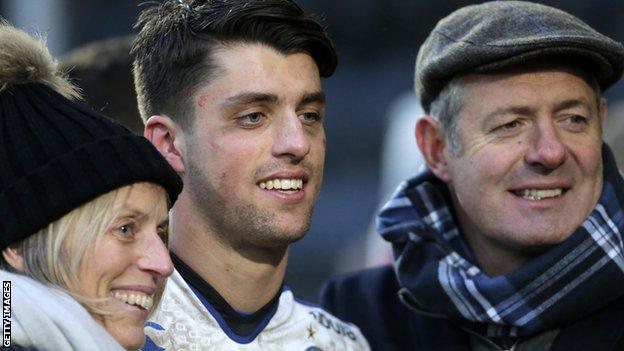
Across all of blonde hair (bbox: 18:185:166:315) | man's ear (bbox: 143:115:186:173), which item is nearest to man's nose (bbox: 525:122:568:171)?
man's ear (bbox: 143:115:186:173)

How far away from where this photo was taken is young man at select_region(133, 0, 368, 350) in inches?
152

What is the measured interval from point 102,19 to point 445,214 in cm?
750

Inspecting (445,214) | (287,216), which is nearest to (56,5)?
(445,214)

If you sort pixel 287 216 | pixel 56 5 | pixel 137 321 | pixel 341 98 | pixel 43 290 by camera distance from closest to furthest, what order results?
pixel 43 290
pixel 137 321
pixel 287 216
pixel 56 5
pixel 341 98

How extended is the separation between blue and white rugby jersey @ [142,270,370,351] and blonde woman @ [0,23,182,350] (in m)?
0.50

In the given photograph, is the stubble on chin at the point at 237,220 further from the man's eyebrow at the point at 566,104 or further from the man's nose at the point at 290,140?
the man's eyebrow at the point at 566,104

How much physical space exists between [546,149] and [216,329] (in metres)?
1.29

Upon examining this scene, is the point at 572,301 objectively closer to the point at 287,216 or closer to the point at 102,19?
the point at 287,216

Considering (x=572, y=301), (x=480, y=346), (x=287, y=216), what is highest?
(x=287, y=216)

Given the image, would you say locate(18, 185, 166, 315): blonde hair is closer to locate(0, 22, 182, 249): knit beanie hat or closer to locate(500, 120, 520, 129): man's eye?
locate(0, 22, 182, 249): knit beanie hat

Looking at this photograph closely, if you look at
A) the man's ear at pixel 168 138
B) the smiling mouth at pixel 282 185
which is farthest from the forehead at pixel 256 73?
the smiling mouth at pixel 282 185

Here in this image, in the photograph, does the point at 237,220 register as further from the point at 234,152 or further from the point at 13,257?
the point at 13,257

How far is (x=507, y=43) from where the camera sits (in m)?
4.38

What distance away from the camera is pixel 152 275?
3264 mm
